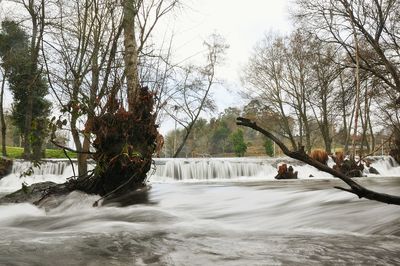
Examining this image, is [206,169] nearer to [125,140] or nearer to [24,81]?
[24,81]

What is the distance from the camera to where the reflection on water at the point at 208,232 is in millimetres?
3541

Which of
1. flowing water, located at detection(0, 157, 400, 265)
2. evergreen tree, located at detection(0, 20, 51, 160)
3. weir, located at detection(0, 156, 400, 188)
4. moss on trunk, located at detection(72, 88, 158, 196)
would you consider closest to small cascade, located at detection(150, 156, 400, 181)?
weir, located at detection(0, 156, 400, 188)

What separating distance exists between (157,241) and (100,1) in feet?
17.8

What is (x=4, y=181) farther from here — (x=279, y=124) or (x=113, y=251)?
(x=279, y=124)

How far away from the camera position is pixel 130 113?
766 centimetres

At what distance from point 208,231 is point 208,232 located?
0.22 ft

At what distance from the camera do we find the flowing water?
3.55 metres

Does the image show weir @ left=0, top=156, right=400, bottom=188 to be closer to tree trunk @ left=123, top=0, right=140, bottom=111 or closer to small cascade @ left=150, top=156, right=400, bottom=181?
small cascade @ left=150, top=156, right=400, bottom=181

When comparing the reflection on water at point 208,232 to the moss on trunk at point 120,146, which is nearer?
the reflection on water at point 208,232

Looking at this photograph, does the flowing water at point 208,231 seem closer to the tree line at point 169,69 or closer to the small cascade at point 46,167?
the tree line at point 169,69

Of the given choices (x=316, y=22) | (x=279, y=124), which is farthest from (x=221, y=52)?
(x=316, y=22)

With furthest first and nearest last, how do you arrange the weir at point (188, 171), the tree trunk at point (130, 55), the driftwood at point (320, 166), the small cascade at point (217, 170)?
the small cascade at point (217, 170) → the weir at point (188, 171) → the tree trunk at point (130, 55) → the driftwood at point (320, 166)

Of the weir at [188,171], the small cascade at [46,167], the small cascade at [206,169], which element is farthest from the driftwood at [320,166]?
the small cascade at [46,167]

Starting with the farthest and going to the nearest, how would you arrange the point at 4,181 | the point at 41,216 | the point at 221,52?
1. the point at 221,52
2. the point at 4,181
3. the point at 41,216
